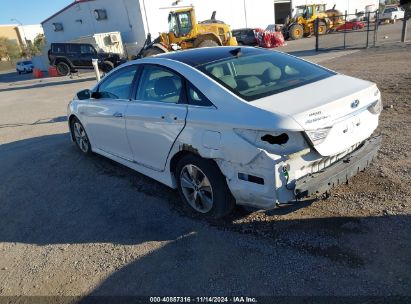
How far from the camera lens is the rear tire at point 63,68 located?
79.5 feet

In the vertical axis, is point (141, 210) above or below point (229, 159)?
below

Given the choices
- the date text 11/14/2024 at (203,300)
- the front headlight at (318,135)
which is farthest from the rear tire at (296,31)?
the date text 11/14/2024 at (203,300)

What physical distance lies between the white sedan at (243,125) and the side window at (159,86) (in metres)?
0.01

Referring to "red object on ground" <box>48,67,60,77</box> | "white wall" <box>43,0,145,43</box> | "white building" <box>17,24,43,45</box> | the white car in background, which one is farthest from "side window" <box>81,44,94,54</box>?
"white building" <box>17,24,43,45</box>

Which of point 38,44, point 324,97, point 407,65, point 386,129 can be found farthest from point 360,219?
point 38,44

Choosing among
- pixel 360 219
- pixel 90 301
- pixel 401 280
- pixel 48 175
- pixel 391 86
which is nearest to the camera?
pixel 401 280

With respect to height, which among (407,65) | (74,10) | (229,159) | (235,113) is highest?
(74,10)

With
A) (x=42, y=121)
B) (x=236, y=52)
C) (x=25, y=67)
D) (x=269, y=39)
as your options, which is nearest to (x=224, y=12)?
(x=269, y=39)

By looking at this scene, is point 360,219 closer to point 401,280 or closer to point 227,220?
point 401,280

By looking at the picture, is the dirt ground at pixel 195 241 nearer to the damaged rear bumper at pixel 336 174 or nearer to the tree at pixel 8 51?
the damaged rear bumper at pixel 336 174

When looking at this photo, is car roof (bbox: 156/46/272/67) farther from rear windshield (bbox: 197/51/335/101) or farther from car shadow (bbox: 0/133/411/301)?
car shadow (bbox: 0/133/411/301)

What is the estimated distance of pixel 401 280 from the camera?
262cm

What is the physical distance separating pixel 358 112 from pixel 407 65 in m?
9.44

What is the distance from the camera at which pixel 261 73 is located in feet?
12.3
